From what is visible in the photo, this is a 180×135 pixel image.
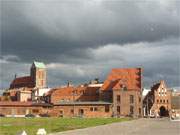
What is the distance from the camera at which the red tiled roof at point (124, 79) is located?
104 metres

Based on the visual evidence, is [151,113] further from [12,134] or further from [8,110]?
[12,134]

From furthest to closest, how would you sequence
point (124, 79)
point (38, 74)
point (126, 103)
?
point (38, 74), point (124, 79), point (126, 103)

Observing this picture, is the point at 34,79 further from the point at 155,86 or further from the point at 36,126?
the point at 36,126

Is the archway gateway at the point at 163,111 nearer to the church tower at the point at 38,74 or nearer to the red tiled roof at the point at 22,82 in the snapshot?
the church tower at the point at 38,74

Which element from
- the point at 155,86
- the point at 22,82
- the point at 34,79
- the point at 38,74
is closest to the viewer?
the point at 155,86

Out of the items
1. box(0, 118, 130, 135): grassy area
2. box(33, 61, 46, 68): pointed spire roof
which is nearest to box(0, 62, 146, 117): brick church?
box(0, 118, 130, 135): grassy area

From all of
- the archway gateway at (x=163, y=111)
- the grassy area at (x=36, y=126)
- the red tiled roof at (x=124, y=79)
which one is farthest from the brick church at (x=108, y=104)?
the grassy area at (x=36, y=126)

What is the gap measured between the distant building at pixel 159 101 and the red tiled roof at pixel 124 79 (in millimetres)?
13329

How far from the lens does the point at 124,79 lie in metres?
105

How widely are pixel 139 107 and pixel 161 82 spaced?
1965cm

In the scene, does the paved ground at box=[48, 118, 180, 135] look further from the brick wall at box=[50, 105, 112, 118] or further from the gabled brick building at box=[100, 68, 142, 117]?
the gabled brick building at box=[100, 68, 142, 117]

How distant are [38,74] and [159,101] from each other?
75296 mm

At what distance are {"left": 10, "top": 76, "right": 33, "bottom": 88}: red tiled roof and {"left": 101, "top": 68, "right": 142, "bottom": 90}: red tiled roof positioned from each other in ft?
234

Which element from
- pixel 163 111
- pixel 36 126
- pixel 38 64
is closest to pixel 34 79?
pixel 38 64
